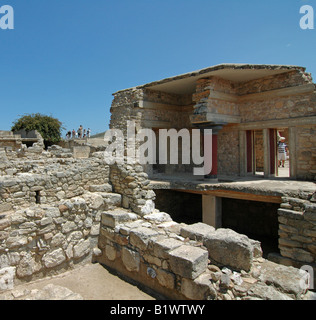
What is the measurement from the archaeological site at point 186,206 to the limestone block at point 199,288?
0.6 inches

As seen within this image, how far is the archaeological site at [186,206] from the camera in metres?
3.84

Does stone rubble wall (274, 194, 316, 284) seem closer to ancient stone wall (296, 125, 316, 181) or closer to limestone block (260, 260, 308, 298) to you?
limestone block (260, 260, 308, 298)

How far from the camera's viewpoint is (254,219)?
10.0 metres

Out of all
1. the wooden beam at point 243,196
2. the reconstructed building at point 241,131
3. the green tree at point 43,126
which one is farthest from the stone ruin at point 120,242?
the green tree at point 43,126

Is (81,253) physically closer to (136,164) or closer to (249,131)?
(136,164)

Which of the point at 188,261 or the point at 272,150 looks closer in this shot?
the point at 188,261

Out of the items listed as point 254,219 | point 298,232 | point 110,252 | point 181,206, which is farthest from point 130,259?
point 181,206

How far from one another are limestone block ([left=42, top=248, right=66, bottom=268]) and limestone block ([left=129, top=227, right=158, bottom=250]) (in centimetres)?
141

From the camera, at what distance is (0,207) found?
454 centimetres

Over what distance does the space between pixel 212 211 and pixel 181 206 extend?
302 cm

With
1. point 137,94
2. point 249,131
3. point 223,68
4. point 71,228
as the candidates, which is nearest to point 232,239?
point 71,228

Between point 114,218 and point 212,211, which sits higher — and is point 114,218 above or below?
above

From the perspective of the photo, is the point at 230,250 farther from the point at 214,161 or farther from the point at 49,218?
the point at 214,161

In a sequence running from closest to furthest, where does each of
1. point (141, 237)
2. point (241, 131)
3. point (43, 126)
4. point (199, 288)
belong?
point (199, 288), point (141, 237), point (241, 131), point (43, 126)
